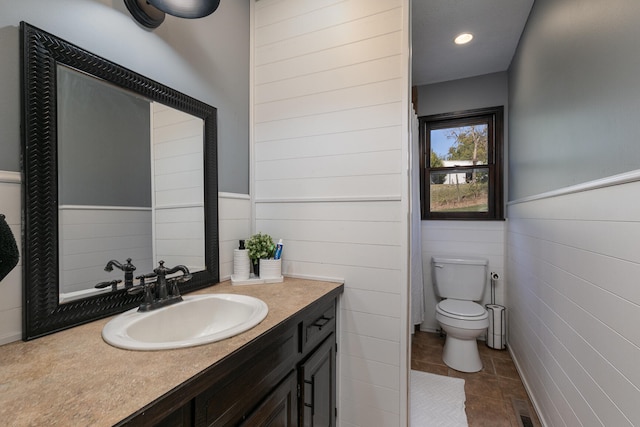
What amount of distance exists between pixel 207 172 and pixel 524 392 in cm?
244

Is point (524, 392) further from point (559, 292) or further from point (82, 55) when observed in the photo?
point (82, 55)

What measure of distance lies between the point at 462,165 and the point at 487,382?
1846 mm

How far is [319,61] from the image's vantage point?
162 centimetres

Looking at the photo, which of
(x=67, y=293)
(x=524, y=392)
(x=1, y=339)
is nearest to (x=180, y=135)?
(x=67, y=293)

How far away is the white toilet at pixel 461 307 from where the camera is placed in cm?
221

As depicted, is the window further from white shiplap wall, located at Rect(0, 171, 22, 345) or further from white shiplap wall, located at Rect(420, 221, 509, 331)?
white shiplap wall, located at Rect(0, 171, 22, 345)

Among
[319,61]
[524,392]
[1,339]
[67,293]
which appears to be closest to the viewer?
[1,339]

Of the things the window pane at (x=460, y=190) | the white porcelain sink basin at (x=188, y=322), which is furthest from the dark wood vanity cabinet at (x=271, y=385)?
the window pane at (x=460, y=190)

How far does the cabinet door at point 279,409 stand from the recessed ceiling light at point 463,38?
248 cm

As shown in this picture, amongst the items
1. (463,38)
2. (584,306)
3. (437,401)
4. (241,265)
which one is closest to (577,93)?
(584,306)

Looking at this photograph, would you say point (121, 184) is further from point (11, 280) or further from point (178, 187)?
point (11, 280)

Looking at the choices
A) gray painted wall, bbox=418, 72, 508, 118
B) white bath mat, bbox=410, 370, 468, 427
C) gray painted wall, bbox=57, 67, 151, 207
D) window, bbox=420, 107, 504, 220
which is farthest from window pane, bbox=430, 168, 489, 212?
gray painted wall, bbox=57, 67, 151, 207

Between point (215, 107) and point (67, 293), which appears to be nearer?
point (67, 293)

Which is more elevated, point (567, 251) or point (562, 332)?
point (567, 251)
